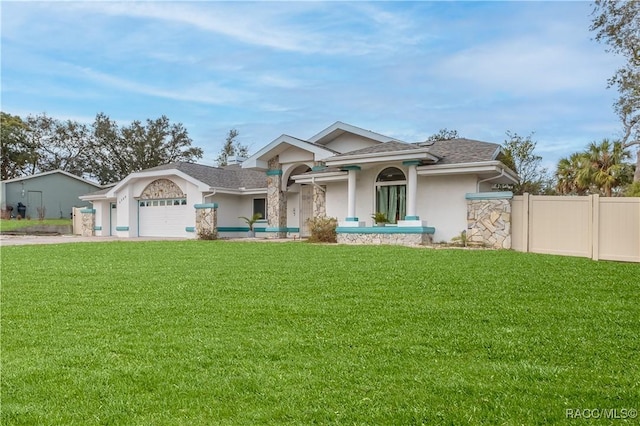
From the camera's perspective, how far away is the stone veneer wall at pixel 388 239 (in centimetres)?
1621

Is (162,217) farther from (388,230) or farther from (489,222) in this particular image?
(489,222)

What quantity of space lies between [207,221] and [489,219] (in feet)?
45.8

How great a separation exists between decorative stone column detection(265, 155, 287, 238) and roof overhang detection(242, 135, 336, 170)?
1.32 feet

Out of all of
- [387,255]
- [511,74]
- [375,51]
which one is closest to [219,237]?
[375,51]

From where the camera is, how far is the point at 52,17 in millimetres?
10445

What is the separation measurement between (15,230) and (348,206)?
22946 mm

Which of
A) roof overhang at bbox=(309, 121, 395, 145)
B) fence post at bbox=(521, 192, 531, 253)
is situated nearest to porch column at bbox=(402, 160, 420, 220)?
roof overhang at bbox=(309, 121, 395, 145)

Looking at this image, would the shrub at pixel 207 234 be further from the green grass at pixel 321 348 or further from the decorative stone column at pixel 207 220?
the green grass at pixel 321 348

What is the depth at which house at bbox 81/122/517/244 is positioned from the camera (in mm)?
16500

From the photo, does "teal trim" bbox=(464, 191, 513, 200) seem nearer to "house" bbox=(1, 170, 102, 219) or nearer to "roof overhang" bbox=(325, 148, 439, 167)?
"roof overhang" bbox=(325, 148, 439, 167)

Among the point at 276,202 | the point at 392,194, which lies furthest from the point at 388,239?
the point at 276,202

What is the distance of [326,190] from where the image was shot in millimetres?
19812

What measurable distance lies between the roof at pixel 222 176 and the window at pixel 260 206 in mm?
807

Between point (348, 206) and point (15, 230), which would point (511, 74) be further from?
point (15, 230)
